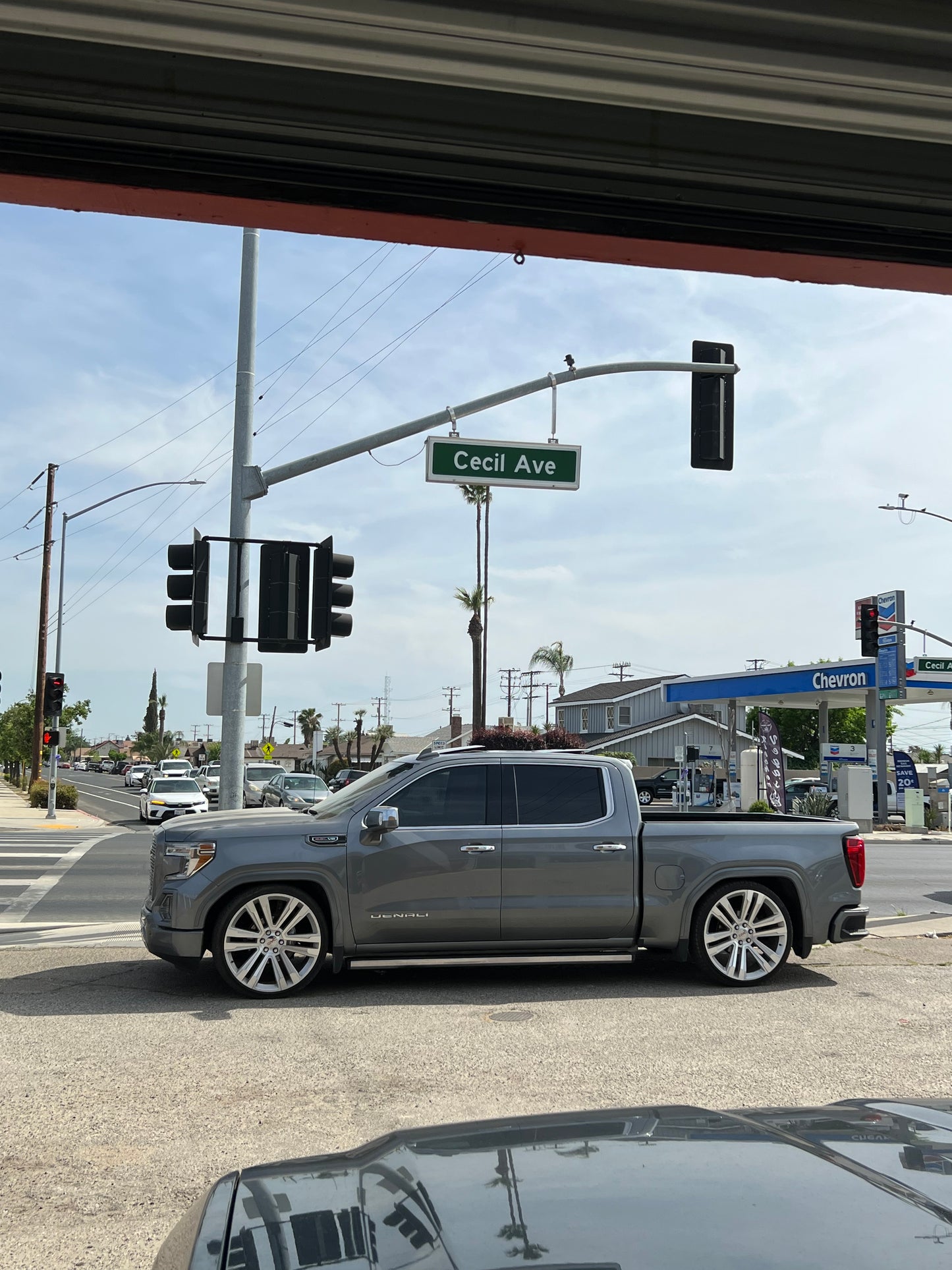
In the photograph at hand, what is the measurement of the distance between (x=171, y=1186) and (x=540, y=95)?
169 inches

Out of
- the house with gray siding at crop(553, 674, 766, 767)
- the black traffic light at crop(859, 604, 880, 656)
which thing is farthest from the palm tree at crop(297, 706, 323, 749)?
the black traffic light at crop(859, 604, 880, 656)

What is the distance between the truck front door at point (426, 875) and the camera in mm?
8398

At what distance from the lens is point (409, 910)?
27.6ft

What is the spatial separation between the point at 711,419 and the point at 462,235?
339 inches

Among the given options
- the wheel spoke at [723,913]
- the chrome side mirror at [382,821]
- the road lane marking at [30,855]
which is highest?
the chrome side mirror at [382,821]

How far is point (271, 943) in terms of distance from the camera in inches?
327

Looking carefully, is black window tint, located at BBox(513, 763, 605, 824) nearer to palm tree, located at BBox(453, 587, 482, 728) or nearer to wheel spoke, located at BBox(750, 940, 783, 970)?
wheel spoke, located at BBox(750, 940, 783, 970)

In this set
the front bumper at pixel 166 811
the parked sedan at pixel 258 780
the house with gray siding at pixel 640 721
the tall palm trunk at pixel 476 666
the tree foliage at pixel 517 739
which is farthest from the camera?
the house with gray siding at pixel 640 721

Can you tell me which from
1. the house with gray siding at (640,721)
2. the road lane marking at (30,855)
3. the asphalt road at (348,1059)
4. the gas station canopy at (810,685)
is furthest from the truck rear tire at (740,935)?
the house with gray siding at (640,721)

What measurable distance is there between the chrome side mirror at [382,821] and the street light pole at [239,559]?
14.2ft

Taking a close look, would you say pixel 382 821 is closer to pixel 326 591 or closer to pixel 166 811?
pixel 326 591

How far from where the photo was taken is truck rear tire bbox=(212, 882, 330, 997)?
8242 millimetres

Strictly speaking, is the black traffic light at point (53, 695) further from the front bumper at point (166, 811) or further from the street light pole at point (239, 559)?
the street light pole at point (239, 559)

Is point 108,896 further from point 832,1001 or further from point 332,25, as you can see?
point 332,25
